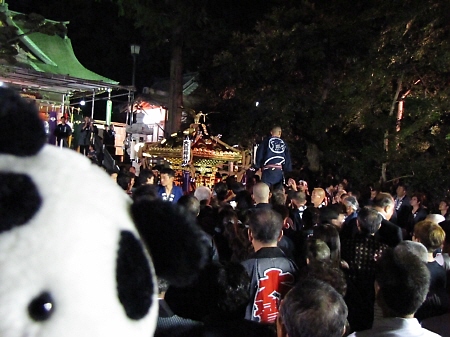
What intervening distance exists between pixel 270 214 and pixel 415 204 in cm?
629

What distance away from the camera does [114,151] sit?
59.6ft

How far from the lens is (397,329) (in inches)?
102

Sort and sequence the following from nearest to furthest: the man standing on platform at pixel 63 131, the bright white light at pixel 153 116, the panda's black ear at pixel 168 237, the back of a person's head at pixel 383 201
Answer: the panda's black ear at pixel 168 237 < the back of a person's head at pixel 383 201 < the man standing on platform at pixel 63 131 < the bright white light at pixel 153 116

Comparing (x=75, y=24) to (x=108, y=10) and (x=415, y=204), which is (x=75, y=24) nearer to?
(x=108, y=10)

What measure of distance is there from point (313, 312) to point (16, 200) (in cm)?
131

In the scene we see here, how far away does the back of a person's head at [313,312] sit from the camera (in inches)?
83.0

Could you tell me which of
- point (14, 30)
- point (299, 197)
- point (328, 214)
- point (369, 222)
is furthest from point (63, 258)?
point (299, 197)

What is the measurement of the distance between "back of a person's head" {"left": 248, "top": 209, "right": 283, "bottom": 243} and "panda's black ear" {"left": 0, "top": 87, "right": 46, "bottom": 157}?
2314 mm

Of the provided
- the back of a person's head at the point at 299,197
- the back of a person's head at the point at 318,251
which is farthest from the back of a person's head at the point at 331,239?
the back of a person's head at the point at 299,197

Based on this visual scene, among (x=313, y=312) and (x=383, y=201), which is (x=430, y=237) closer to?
(x=383, y=201)

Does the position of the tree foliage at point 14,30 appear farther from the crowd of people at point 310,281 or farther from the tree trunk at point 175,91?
the tree trunk at point 175,91

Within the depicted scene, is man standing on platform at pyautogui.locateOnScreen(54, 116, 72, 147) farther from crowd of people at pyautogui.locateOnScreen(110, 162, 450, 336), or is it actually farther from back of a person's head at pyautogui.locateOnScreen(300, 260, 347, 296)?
back of a person's head at pyautogui.locateOnScreen(300, 260, 347, 296)

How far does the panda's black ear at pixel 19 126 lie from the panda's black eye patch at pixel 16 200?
0.27 ft

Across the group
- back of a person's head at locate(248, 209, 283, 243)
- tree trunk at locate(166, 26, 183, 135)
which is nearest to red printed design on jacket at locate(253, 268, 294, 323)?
back of a person's head at locate(248, 209, 283, 243)
